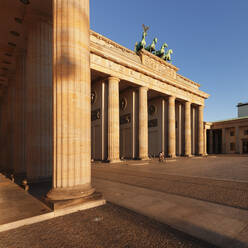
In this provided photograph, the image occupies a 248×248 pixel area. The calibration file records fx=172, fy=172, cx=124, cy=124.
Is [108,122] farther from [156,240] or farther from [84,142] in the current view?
[156,240]

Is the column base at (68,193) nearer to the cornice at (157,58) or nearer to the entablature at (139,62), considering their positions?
the entablature at (139,62)

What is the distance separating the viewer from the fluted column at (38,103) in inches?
447

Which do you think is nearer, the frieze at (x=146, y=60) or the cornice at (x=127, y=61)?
the cornice at (x=127, y=61)

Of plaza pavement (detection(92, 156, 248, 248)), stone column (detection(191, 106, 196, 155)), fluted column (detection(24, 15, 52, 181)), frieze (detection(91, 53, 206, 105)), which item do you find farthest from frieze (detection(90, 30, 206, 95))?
plaza pavement (detection(92, 156, 248, 248))

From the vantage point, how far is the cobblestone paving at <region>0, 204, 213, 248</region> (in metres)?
4.06

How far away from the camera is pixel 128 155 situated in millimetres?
34125

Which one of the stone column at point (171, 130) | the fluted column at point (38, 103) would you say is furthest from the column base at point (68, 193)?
the stone column at point (171, 130)

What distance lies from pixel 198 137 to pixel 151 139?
13675 mm

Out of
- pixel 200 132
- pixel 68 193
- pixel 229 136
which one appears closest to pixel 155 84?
pixel 200 132

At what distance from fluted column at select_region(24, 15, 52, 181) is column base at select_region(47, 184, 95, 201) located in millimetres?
5491

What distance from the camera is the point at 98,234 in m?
4.50

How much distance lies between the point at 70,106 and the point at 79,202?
12.0ft

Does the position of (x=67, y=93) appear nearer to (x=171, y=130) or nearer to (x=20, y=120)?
(x=20, y=120)

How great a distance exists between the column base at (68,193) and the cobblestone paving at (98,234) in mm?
796
